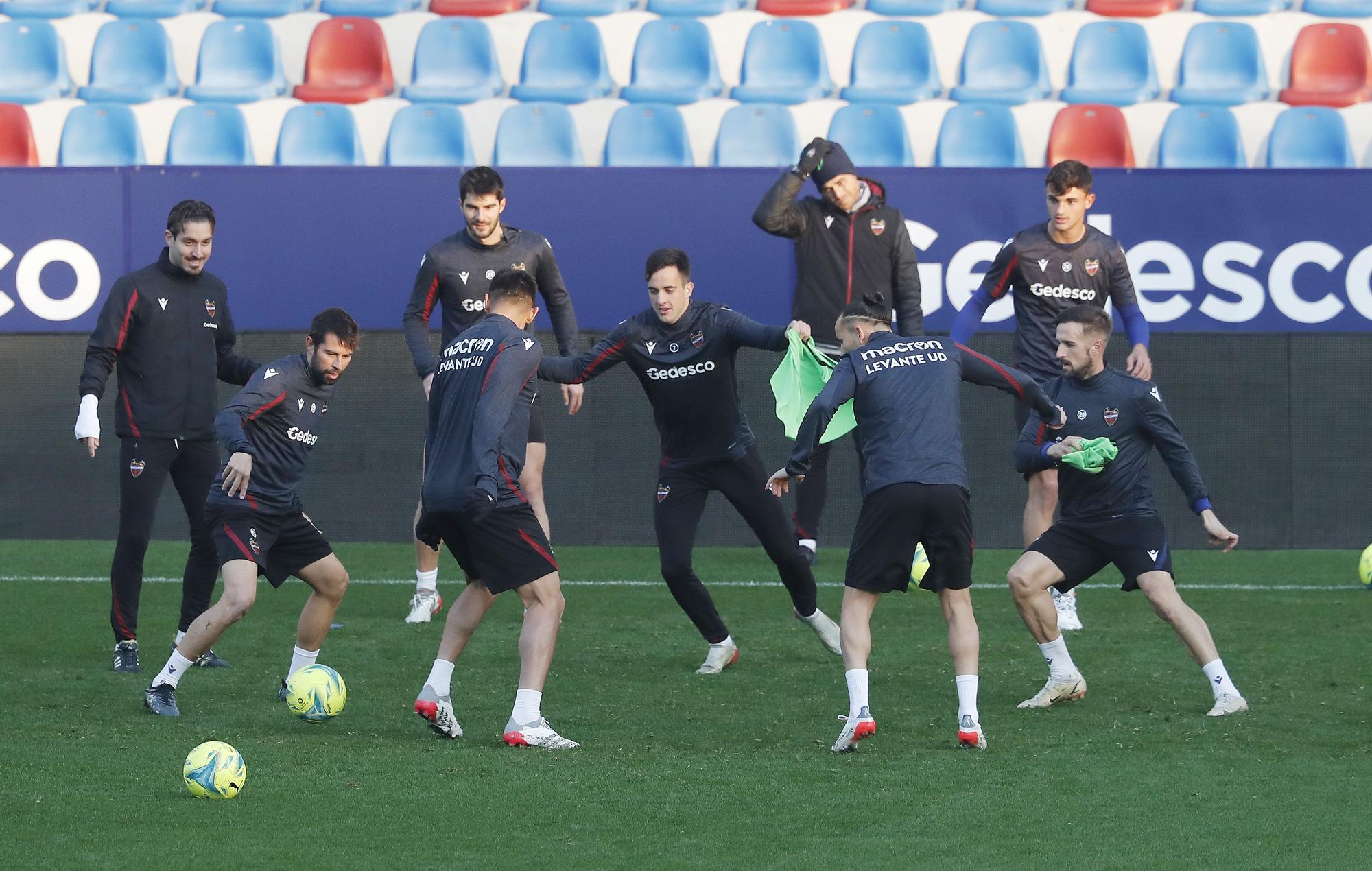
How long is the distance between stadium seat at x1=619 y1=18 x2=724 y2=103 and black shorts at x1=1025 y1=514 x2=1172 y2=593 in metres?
7.86

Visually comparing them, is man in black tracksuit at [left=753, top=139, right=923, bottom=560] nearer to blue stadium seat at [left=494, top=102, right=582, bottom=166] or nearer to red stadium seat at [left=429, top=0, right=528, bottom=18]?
blue stadium seat at [left=494, top=102, right=582, bottom=166]

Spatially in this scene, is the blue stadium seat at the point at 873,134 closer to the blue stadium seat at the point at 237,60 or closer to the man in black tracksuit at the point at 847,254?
the man in black tracksuit at the point at 847,254

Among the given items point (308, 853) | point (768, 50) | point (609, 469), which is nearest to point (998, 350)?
point (609, 469)

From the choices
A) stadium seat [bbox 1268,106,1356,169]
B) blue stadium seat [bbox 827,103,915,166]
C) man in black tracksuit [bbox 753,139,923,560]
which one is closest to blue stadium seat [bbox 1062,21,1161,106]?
stadium seat [bbox 1268,106,1356,169]

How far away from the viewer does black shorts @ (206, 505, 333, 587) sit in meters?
6.63

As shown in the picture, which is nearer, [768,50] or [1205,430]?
[1205,430]

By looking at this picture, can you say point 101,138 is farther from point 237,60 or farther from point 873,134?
point 873,134

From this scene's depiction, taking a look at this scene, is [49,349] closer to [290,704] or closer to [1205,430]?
[290,704]

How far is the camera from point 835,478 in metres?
11.4

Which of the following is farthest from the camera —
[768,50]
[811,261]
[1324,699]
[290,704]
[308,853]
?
[768,50]

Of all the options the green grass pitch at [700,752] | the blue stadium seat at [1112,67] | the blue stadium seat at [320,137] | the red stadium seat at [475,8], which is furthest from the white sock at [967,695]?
the red stadium seat at [475,8]

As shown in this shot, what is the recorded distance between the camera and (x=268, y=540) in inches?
263

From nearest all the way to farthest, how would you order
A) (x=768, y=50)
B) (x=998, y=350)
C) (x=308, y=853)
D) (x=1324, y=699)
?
(x=308, y=853) → (x=1324, y=699) → (x=998, y=350) → (x=768, y=50)

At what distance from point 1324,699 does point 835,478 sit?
4.85 meters
